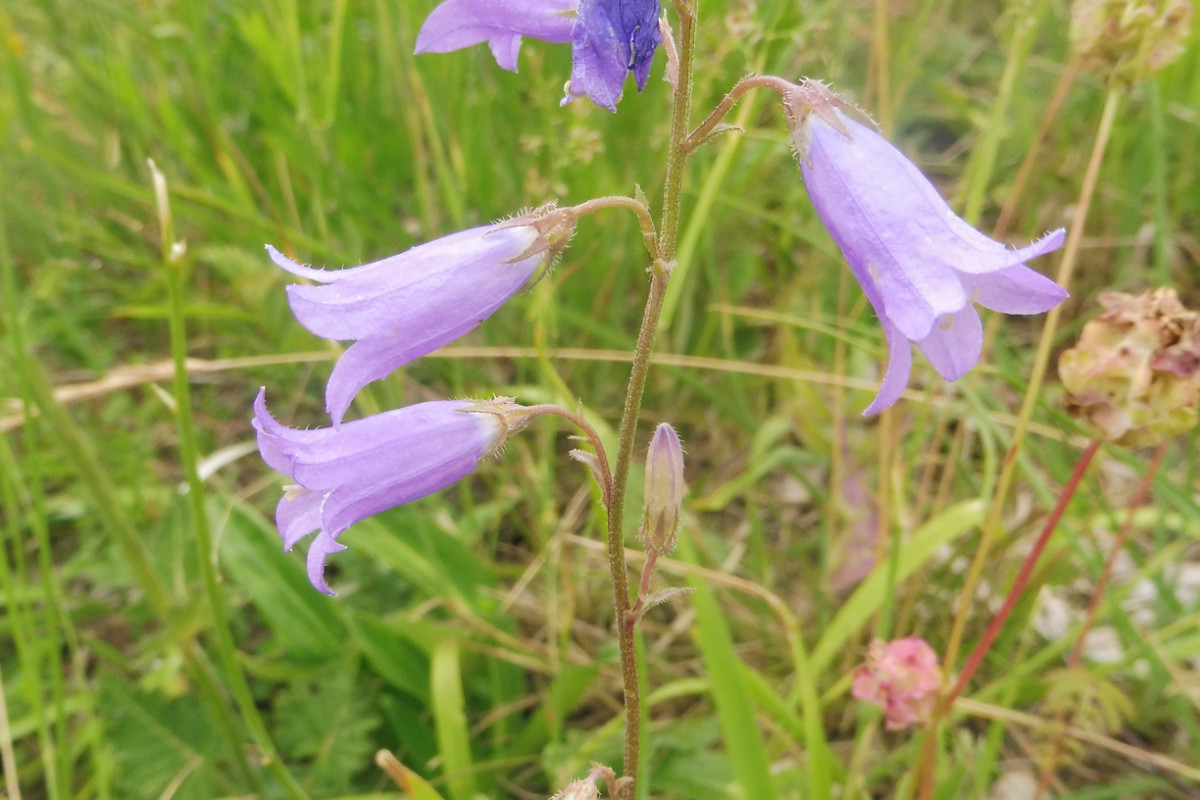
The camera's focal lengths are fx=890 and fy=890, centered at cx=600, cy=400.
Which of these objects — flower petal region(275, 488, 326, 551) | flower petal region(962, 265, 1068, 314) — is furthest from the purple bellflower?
flower petal region(275, 488, 326, 551)

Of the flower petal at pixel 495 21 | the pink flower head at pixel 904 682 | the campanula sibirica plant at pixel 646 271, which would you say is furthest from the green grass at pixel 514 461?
the flower petal at pixel 495 21

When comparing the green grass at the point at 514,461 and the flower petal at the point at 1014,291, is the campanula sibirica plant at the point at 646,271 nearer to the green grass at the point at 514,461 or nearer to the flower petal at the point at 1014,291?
the flower petal at the point at 1014,291

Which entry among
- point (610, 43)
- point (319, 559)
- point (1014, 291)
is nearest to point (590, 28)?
point (610, 43)

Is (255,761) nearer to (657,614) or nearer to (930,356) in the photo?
(657,614)

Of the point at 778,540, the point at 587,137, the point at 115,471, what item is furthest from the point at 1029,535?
the point at 115,471

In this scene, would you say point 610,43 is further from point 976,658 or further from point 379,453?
point 976,658
